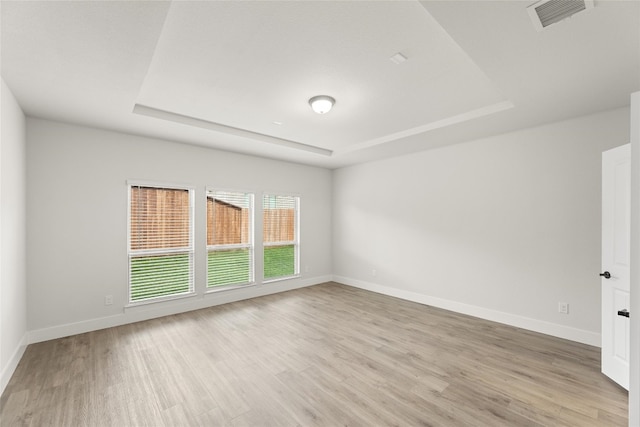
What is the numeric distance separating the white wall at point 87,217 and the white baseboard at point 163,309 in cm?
1

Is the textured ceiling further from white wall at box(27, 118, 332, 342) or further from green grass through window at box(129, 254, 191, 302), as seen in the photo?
green grass through window at box(129, 254, 191, 302)

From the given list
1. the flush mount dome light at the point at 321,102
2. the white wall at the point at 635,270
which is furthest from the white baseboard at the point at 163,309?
the white wall at the point at 635,270

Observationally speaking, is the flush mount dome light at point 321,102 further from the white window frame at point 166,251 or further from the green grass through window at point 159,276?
the green grass through window at point 159,276

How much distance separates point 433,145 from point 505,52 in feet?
8.40

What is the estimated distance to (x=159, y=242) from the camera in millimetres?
4289

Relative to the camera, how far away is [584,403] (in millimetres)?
2199

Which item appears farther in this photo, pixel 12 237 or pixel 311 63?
pixel 12 237

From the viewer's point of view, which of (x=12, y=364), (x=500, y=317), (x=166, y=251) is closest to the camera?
(x=12, y=364)

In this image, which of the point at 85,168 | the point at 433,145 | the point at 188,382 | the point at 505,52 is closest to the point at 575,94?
the point at 505,52

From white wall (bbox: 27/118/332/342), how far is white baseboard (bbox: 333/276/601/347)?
3287 mm

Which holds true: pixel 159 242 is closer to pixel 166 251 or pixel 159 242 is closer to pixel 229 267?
pixel 166 251

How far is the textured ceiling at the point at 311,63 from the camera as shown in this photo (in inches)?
68.6

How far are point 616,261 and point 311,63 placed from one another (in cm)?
329

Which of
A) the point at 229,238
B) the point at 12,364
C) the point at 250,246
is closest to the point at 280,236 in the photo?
the point at 250,246
